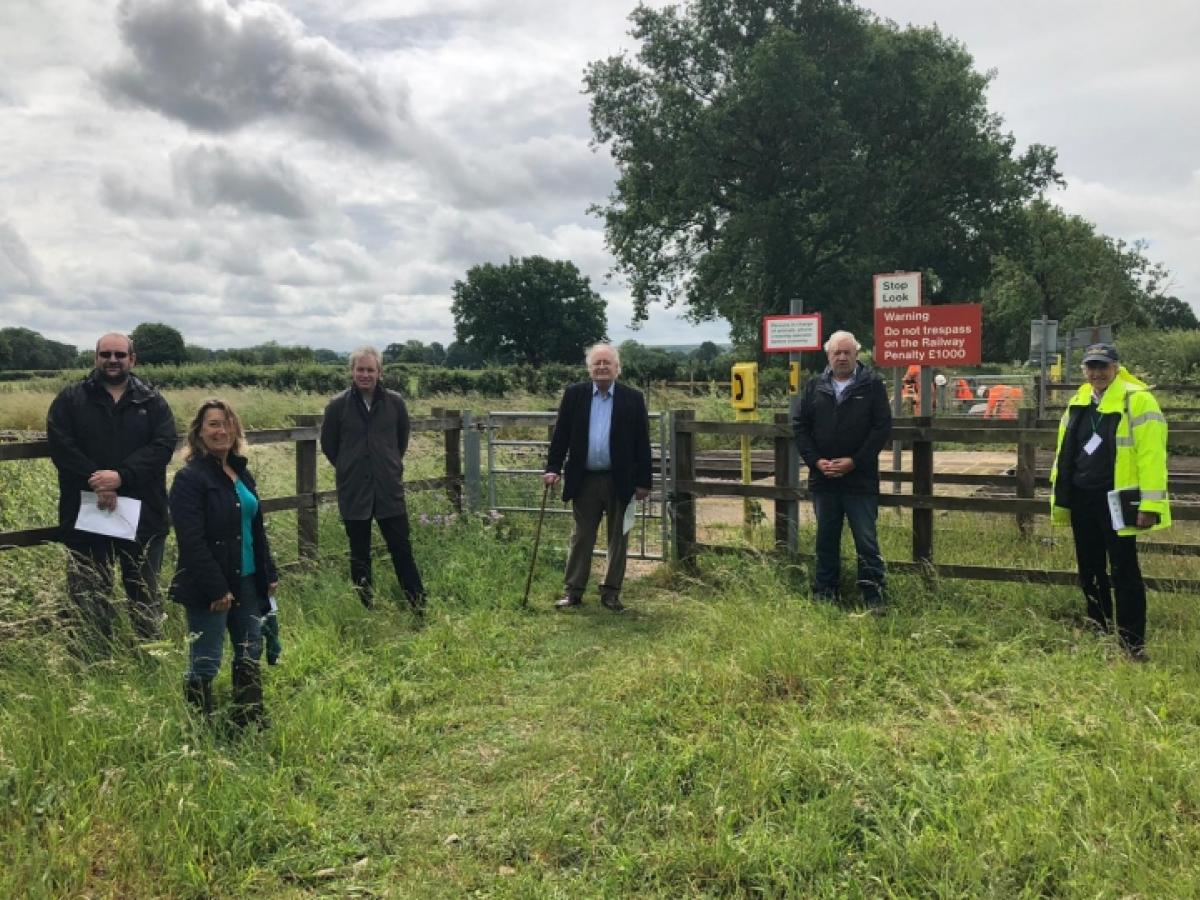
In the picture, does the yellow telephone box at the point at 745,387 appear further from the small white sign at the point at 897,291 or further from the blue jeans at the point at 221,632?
the blue jeans at the point at 221,632

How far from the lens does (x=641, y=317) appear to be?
127 ft

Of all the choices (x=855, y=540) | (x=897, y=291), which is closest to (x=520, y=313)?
(x=897, y=291)

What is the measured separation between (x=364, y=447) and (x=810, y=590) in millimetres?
3342

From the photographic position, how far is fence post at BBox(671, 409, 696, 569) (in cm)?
736

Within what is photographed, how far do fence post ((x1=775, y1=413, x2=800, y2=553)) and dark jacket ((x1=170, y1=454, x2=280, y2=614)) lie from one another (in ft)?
13.9

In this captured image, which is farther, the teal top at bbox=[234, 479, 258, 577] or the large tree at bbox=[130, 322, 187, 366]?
the large tree at bbox=[130, 322, 187, 366]

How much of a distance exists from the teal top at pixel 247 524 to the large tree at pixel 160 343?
4984cm

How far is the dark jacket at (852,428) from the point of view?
590 centimetres

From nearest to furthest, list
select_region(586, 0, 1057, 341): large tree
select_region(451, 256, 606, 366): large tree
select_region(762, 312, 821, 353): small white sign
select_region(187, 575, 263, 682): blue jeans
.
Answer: select_region(187, 575, 263, 682): blue jeans → select_region(762, 312, 821, 353): small white sign → select_region(586, 0, 1057, 341): large tree → select_region(451, 256, 606, 366): large tree

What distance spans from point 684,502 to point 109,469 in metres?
4.25

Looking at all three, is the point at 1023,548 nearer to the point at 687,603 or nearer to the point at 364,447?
the point at 687,603

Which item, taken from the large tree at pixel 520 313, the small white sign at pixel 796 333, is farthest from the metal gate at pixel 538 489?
the large tree at pixel 520 313

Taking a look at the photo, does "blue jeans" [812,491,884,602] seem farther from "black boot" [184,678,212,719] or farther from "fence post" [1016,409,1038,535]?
"black boot" [184,678,212,719]

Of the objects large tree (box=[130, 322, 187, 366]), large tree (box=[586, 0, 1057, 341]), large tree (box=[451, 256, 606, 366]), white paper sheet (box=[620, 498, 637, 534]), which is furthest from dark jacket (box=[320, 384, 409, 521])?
large tree (box=[451, 256, 606, 366])
